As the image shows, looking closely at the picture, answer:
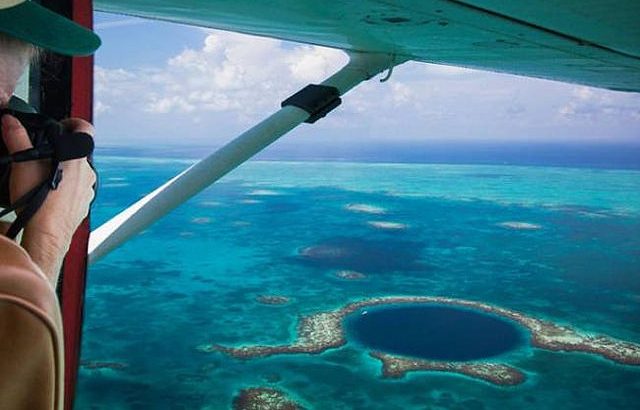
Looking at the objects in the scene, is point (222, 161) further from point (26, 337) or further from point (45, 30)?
point (26, 337)

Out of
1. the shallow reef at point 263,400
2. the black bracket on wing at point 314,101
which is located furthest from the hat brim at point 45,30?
the shallow reef at point 263,400

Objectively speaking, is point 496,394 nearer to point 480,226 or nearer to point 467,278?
point 467,278

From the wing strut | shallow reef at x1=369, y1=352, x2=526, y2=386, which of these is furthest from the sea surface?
the wing strut

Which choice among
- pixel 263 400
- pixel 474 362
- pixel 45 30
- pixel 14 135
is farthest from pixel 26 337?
pixel 474 362

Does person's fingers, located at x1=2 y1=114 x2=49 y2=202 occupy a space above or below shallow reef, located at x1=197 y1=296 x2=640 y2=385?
above

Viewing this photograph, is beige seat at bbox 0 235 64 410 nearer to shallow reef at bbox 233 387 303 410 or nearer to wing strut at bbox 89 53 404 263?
wing strut at bbox 89 53 404 263

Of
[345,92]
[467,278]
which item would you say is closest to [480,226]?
[467,278]
